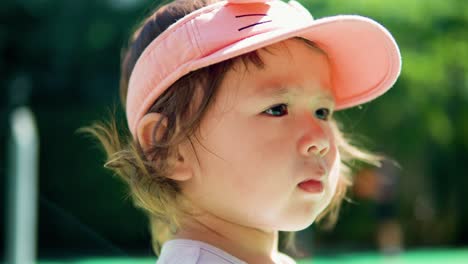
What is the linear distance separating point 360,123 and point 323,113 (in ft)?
23.1

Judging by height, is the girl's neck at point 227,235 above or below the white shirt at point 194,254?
above

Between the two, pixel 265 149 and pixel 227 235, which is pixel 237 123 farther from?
pixel 227 235

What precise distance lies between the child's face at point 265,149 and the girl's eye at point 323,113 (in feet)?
0.14

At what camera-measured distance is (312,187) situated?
135 centimetres

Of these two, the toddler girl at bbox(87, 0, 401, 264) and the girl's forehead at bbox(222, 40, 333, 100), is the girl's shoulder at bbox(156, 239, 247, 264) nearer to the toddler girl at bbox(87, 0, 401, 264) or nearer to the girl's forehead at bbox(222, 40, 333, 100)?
the toddler girl at bbox(87, 0, 401, 264)

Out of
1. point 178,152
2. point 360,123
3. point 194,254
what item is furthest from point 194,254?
point 360,123

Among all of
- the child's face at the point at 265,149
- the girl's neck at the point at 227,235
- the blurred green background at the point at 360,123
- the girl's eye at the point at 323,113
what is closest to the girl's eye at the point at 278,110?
the child's face at the point at 265,149

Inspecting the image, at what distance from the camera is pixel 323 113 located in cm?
148

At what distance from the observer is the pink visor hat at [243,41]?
135 centimetres

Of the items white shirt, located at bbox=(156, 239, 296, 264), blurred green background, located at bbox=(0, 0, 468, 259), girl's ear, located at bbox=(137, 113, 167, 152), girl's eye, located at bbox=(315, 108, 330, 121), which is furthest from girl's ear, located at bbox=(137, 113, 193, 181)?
blurred green background, located at bbox=(0, 0, 468, 259)

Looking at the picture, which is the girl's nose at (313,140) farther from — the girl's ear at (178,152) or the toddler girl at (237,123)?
the girl's ear at (178,152)

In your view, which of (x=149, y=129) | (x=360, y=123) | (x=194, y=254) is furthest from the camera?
(x=360, y=123)

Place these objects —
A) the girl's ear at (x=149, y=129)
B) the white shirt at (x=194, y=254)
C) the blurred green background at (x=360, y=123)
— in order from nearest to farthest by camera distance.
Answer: the white shirt at (x=194, y=254) < the girl's ear at (x=149, y=129) < the blurred green background at (x=360, y=123)

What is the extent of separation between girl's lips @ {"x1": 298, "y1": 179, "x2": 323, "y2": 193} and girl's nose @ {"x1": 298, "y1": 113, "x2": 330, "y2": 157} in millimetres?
49
